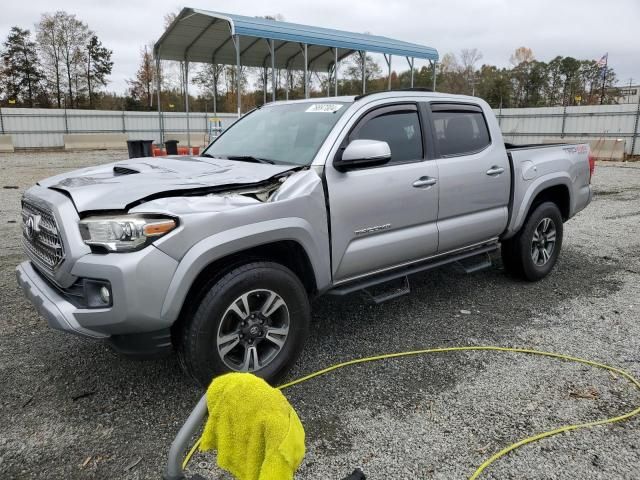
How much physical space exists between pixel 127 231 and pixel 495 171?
3294 millimetres

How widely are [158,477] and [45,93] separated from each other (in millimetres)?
50797

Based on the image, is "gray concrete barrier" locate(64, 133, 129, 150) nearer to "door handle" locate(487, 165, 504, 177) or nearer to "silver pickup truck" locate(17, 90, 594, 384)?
"silver pickup truck" locate(17, 90, 594, 384)

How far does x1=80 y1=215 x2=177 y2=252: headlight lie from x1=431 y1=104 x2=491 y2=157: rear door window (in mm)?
2520

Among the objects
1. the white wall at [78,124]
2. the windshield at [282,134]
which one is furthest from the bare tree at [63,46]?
the windshield at [282,134]

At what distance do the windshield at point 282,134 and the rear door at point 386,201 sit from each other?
0.24 m

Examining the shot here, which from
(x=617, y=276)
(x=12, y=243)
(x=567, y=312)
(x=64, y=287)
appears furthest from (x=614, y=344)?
(x=12, y=243)

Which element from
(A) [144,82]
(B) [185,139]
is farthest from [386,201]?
(A) [144,82]

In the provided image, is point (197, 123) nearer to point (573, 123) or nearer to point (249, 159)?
point (573, 123)

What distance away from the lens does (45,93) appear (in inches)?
1772

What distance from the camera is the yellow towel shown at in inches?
55.3

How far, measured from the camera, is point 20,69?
4444 cm

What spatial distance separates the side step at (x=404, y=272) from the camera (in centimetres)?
364

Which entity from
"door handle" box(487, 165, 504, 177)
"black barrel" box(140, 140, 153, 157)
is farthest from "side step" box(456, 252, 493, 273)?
"black barrel" box(140, 140, 153, 157)

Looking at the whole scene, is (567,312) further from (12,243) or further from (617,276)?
(12,243)
